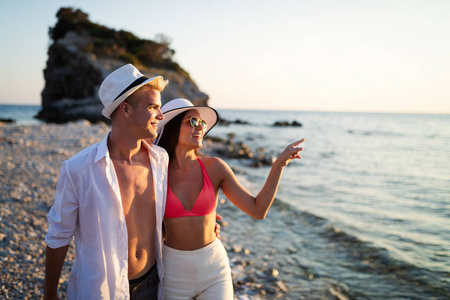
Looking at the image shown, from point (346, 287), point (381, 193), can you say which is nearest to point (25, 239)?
point (346, 287)

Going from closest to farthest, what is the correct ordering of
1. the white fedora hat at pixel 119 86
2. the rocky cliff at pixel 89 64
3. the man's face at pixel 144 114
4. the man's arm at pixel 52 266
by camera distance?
the man's arm at pixel 52 266 < the white fedora hat at pixel 119 86 < the man's face at pixel 144 114 < the rocky cliff at pixel 89 64

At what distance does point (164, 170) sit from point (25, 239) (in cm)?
406

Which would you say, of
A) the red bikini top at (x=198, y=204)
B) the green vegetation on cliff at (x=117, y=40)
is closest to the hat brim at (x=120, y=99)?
the red bikini top at (x=198, y=204)

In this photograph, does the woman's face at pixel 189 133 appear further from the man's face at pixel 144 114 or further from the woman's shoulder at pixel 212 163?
the man's face at pixel 144 114

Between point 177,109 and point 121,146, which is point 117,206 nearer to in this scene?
point 121,146

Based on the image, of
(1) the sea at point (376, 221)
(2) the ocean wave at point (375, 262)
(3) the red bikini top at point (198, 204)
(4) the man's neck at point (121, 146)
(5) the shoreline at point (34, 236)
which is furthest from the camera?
(1) the sea at point (376, 221)

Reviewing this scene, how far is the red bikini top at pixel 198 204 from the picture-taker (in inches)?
125

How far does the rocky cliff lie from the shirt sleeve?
39085mm

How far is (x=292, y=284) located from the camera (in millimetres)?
6234

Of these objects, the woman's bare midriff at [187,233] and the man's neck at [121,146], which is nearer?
the man's neck at [121,146]

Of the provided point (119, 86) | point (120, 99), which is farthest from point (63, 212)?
point (119, 86)

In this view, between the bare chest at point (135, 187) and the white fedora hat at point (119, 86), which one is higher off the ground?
the white fedora hat at point (119, 86)

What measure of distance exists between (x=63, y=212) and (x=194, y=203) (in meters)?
1.17

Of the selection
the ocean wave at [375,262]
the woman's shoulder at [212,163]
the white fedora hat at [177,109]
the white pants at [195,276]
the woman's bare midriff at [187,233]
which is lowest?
the ocean wave at [375,262]
